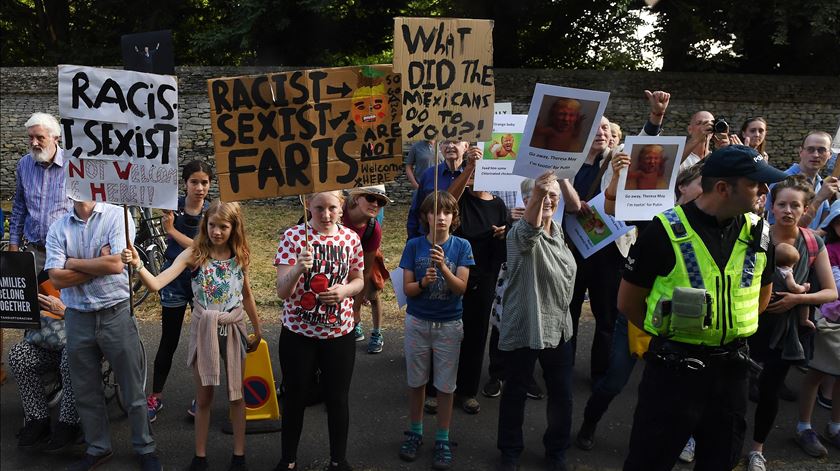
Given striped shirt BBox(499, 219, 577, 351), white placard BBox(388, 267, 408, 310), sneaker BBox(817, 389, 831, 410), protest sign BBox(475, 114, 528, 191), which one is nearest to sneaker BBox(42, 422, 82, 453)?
white placard BBox(388, 267, 408, 310)

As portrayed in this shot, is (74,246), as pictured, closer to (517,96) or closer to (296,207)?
(296,207)

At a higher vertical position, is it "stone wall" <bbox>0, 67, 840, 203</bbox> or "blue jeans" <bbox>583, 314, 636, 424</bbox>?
"stone wall" <bbox>0, 67, 840, 203</bbox>

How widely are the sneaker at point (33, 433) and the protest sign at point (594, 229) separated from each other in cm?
386

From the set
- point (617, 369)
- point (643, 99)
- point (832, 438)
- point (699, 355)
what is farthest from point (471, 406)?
point (643, 99)

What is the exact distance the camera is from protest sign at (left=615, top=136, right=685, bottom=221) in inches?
201

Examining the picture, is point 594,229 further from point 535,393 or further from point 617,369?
point 535,393

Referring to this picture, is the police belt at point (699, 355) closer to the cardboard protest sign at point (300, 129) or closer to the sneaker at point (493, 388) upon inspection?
the cardboard protest sign at point (300, 129)

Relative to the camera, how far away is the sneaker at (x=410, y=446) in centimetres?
468

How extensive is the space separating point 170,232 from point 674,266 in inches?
137

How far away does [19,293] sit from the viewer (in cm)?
450

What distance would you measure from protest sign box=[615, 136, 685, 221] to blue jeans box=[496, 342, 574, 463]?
3.91 feet

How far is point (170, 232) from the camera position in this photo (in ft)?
16.9

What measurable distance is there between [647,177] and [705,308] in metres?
2.19

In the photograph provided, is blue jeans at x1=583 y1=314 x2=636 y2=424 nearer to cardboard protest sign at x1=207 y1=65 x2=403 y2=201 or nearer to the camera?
cardboard protest sign at x1=207 y1=65 x2=403 y2=201
